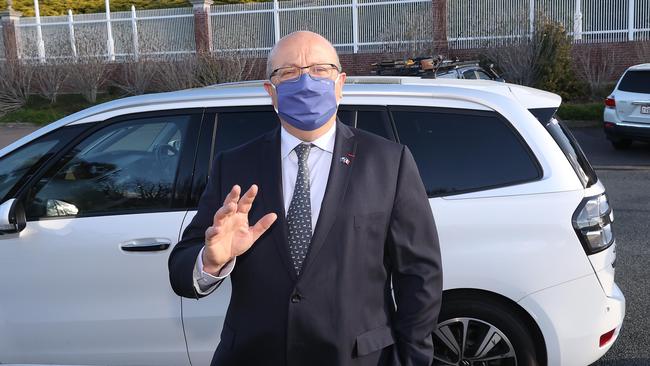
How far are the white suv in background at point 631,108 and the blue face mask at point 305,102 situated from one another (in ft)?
39.7

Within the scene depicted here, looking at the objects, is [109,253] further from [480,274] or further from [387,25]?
[387,25]

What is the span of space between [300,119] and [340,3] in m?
23.0

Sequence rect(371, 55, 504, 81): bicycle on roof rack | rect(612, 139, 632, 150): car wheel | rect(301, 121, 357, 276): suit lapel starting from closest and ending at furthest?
rect(301, 121, 357, 276): suit lapel
rect(371, 55, 504, 81): bicycle on roof rack
rect(612, 139, 632, 150): car wheel

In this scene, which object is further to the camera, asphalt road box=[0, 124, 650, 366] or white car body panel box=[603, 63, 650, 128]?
white car body panel box=[603, 63, 650, 128]

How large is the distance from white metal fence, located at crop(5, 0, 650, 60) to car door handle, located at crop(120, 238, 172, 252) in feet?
61.0

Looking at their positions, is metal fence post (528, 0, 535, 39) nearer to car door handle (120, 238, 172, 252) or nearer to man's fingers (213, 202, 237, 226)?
car door handle (120, 238, 172, 252)

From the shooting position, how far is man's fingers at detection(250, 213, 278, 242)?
189 centimetres

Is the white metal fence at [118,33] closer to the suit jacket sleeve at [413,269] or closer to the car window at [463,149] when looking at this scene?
the car window at [463,149]

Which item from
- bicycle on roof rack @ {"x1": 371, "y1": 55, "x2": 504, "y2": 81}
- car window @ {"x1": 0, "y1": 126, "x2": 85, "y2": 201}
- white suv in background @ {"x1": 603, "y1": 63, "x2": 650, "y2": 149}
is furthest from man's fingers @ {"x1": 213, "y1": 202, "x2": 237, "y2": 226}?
white suv in background @ {"x1": 603, "y1": 63, "x2": 650, "y2": 149}

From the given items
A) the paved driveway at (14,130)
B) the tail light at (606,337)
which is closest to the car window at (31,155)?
the tail light at (606,337)

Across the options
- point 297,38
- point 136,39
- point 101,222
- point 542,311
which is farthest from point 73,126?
point 136,39

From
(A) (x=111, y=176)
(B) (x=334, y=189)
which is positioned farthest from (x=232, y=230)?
(A) (x=111, y=176)

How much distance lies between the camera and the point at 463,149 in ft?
11.3

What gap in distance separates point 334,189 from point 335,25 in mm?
23263
